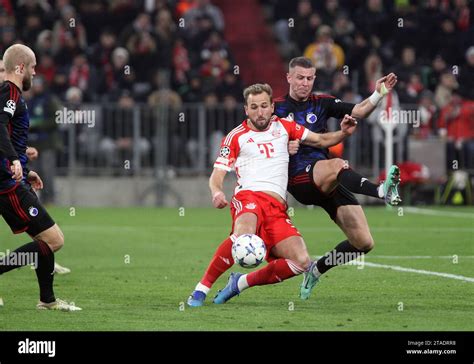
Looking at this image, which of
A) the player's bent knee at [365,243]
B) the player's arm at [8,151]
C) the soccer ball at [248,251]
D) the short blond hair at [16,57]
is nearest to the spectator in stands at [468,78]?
the player's bent knee at [365,243]

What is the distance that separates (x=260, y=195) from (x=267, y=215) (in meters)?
0.20

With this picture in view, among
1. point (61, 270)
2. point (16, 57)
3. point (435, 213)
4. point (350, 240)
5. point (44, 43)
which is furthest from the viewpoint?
point (44, 43)

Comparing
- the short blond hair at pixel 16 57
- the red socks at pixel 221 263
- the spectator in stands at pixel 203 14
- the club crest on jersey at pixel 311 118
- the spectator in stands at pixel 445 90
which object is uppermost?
the spectator in stands at pixel 203 14

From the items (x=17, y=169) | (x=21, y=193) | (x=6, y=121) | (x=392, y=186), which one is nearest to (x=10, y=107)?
(x=6, y=121)

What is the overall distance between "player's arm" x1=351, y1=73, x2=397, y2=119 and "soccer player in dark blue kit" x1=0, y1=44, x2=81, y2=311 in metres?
3.00

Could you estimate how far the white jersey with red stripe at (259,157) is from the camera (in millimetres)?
11102

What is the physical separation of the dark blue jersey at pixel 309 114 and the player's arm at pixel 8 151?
273 cm

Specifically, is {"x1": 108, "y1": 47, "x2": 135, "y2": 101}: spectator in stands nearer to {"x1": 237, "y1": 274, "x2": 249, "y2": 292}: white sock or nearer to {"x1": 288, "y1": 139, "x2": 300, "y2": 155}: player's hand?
{"x1": 288, "y1": 139, "x2": 300, "y2": 155}: player's hand

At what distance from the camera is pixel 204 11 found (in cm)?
2792

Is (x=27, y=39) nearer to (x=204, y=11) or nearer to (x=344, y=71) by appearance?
(x=204, y=11)

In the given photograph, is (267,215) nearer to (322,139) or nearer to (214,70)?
(322,139)

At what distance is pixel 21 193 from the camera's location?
10492 mm

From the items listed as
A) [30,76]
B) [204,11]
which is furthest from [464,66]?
[30,76]

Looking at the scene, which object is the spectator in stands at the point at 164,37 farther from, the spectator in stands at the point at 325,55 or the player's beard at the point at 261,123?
the player's beard at the point at 261,123
